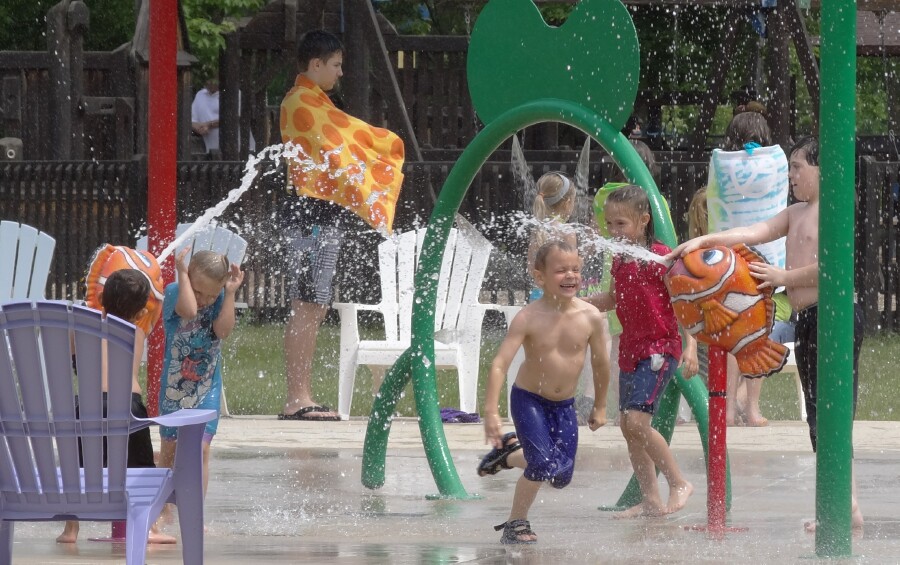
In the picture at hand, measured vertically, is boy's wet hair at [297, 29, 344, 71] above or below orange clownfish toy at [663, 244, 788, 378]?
above

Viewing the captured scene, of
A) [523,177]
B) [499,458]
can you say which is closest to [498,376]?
[499,458]

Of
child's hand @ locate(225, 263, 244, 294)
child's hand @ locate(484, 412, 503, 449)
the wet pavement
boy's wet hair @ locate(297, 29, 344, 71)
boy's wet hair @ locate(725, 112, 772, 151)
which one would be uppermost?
boy's wet hair @ locate(297, 29, 344, 71)

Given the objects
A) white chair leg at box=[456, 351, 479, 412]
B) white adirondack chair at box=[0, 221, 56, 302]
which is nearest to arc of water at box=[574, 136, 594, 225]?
white chair leg at box=[456, 351, 479, 412]

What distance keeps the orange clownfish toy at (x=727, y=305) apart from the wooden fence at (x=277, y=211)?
7421 mm

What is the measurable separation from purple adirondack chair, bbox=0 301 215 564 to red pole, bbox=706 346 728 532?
1866mm

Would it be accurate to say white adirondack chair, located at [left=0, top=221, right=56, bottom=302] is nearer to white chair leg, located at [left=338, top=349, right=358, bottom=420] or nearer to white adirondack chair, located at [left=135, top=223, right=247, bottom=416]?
white adirondack chair, located at [left=135, top=223, right=247, bottom=416]

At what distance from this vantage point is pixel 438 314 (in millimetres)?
9484

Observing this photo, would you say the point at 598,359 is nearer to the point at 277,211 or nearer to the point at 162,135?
the point at 162,135

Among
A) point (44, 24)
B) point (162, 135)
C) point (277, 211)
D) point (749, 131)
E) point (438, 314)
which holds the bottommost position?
point (438, 314)

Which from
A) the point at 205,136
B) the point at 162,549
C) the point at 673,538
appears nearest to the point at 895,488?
the point at 673,538

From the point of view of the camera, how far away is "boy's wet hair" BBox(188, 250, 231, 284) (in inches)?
235

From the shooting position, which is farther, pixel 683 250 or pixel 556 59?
pixel 556 59

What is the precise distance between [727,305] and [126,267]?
2.21m

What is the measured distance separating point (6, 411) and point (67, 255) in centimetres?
1031
